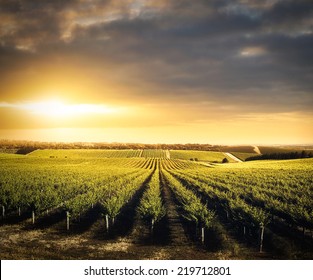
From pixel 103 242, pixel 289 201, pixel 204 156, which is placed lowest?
pixel 103 242

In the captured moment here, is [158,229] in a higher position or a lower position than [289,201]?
lower

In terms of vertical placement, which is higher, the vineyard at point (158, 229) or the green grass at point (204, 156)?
the green grass at point (204, 156)

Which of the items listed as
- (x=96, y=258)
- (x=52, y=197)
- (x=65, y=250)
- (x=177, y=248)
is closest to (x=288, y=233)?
(x=177, y=248)

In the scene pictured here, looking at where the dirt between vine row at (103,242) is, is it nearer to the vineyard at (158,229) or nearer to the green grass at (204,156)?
the vineyard at (158,229)

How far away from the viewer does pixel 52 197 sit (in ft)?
60.3

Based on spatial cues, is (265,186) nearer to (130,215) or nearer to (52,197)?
(130,215)

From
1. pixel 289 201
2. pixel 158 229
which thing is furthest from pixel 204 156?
pixel 158 229

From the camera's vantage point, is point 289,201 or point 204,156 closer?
point 289,201

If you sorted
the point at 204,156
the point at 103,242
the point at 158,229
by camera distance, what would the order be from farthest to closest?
the point at 204,156 < the point at 158,229 < the point at 103,242

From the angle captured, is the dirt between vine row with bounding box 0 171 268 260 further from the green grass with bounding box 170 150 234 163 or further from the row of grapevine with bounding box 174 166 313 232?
the green grass with bounding box 170 150 234 163

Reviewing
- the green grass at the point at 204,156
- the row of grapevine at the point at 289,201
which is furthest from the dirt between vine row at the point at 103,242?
the green grass at the point at 204,156

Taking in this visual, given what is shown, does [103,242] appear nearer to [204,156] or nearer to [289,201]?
[289,201]

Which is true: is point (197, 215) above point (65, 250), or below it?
above
